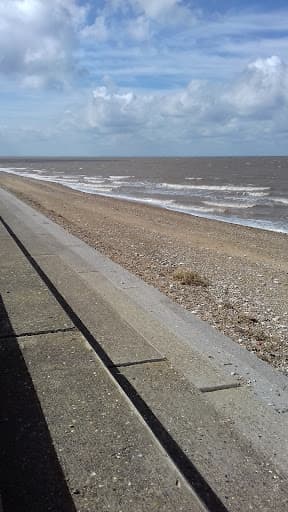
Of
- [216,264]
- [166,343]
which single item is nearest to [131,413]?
[166,343]

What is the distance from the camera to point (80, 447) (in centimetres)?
320

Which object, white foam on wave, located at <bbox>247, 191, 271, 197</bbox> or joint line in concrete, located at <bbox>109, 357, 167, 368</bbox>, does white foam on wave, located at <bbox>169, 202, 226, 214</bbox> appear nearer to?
white foam on wave, located at <bbox>247, 191, 271, 197</bbox>

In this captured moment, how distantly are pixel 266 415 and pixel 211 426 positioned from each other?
19.3 inches

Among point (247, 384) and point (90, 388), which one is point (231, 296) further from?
point (90, 388)

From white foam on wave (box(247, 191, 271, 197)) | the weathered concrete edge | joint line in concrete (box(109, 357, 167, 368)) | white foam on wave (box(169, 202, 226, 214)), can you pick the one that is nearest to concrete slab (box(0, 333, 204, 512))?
joint line in concrete (box(109, 357, 167, 368))

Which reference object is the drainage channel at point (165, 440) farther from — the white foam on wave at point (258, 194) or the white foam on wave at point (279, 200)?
the white foam on wave at point (258, 194)

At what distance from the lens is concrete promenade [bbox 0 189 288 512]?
283 centimetres

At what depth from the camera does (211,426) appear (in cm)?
356

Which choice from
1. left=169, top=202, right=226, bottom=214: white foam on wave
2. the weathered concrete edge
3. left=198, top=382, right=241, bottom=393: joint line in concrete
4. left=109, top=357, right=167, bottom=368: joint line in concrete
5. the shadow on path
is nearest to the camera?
the shadow on path

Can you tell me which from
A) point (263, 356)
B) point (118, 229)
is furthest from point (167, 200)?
point (263, 356)

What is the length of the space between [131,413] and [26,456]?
79cm

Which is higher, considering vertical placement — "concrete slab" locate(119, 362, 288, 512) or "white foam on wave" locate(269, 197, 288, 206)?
"concrete slab" locate(119, 362, 288, 512)

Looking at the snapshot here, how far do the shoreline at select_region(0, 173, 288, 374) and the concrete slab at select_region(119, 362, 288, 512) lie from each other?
1.53 meters

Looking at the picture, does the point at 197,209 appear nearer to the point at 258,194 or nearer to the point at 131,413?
the point at 258,194
